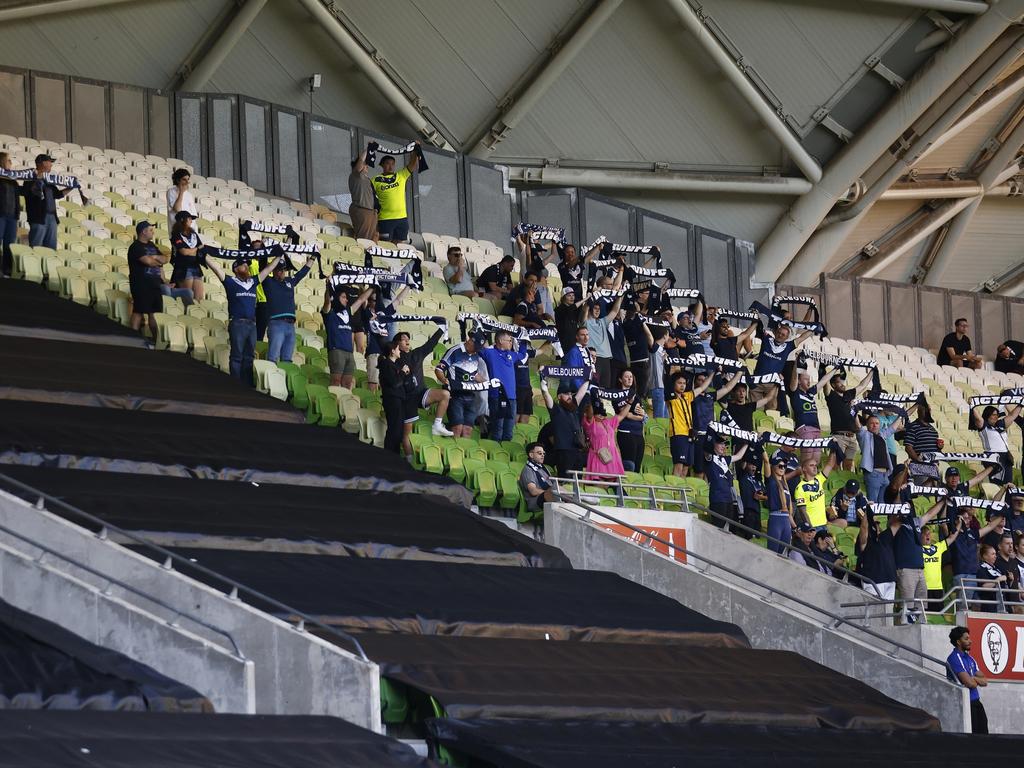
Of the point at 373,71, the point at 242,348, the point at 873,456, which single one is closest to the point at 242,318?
the point at 242,348

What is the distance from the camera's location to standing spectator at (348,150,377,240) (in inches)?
982

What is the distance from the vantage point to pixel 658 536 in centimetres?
1664

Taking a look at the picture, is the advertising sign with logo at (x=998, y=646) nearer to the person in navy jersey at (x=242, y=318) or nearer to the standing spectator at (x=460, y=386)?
the standing spectator at (x=460, y=386)

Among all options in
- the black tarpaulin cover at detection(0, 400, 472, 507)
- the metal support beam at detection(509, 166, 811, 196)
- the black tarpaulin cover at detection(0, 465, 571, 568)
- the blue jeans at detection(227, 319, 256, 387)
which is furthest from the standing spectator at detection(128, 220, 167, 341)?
the metal support beam at detection(509, 166, 811, 196)

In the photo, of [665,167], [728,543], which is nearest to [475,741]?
[728,543]

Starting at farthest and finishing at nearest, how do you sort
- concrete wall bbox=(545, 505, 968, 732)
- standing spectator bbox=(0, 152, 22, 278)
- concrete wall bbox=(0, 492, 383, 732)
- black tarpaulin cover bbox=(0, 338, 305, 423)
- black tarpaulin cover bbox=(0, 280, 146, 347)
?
1. standing spectator bbox=(0, 152, 22, 278)
2. black tarpaulin cover bbox=(0, 280, 146, 347)
3. black tarpaulin cover bbox=(0, 338, 305, 423)
4. concrete wall bbox=(545, 505, 968, 732)
5. concrete wall bbox=(0, 492, 383, 732)

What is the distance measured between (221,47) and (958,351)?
13562mm

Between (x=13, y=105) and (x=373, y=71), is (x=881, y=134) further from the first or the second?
(x=13, y=105)

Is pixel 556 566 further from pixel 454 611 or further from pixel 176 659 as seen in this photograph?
pixel 176 659

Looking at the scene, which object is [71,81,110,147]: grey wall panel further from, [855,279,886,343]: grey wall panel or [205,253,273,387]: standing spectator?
[855,279,886,343]: grey wall panel

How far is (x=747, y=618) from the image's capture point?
15.6 metres

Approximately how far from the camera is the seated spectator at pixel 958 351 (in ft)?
98.2

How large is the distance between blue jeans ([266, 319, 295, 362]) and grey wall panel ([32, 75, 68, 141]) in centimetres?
976

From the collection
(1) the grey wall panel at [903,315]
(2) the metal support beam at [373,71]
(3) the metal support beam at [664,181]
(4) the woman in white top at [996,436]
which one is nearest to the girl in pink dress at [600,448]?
(4) the woman in white top at [996,436]
